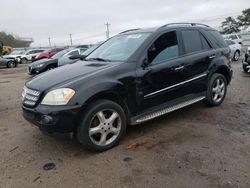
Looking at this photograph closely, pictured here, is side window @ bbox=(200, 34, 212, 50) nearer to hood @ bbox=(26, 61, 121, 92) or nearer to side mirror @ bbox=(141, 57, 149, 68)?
side mirror @ bbox=(141, 57, 149, 68)

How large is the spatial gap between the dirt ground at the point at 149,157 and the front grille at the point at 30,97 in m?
0.58

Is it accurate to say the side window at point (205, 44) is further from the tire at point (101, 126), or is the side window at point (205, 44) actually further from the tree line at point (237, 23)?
the tree line at point (237, 23)

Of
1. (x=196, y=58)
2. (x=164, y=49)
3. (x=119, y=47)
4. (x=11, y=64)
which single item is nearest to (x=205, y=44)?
(x=196, y=58)

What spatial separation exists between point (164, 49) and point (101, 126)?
174 cm

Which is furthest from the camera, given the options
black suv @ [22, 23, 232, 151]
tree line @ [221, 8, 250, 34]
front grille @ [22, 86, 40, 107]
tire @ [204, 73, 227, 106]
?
tree line @ [221, 8, 250, 34]

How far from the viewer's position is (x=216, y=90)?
552 cm

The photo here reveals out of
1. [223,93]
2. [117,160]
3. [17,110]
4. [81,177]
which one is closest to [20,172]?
[81,177]

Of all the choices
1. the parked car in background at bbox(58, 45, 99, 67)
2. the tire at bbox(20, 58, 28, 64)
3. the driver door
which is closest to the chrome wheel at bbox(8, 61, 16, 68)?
the tire at bbox(20, 58, 28, 64)

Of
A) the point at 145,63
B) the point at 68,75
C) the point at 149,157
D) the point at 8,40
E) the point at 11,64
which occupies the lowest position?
the point at 149,157

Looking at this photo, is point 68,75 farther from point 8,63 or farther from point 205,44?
point 8,63

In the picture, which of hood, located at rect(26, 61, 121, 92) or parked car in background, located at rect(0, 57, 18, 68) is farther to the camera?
parked car in background, located at rect(0, 57, 18, 68)

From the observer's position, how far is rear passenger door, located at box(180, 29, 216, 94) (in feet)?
15.6

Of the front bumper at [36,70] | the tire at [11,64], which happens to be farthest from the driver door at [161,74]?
the tire at [11,64]

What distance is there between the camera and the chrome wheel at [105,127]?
363 centimetres
